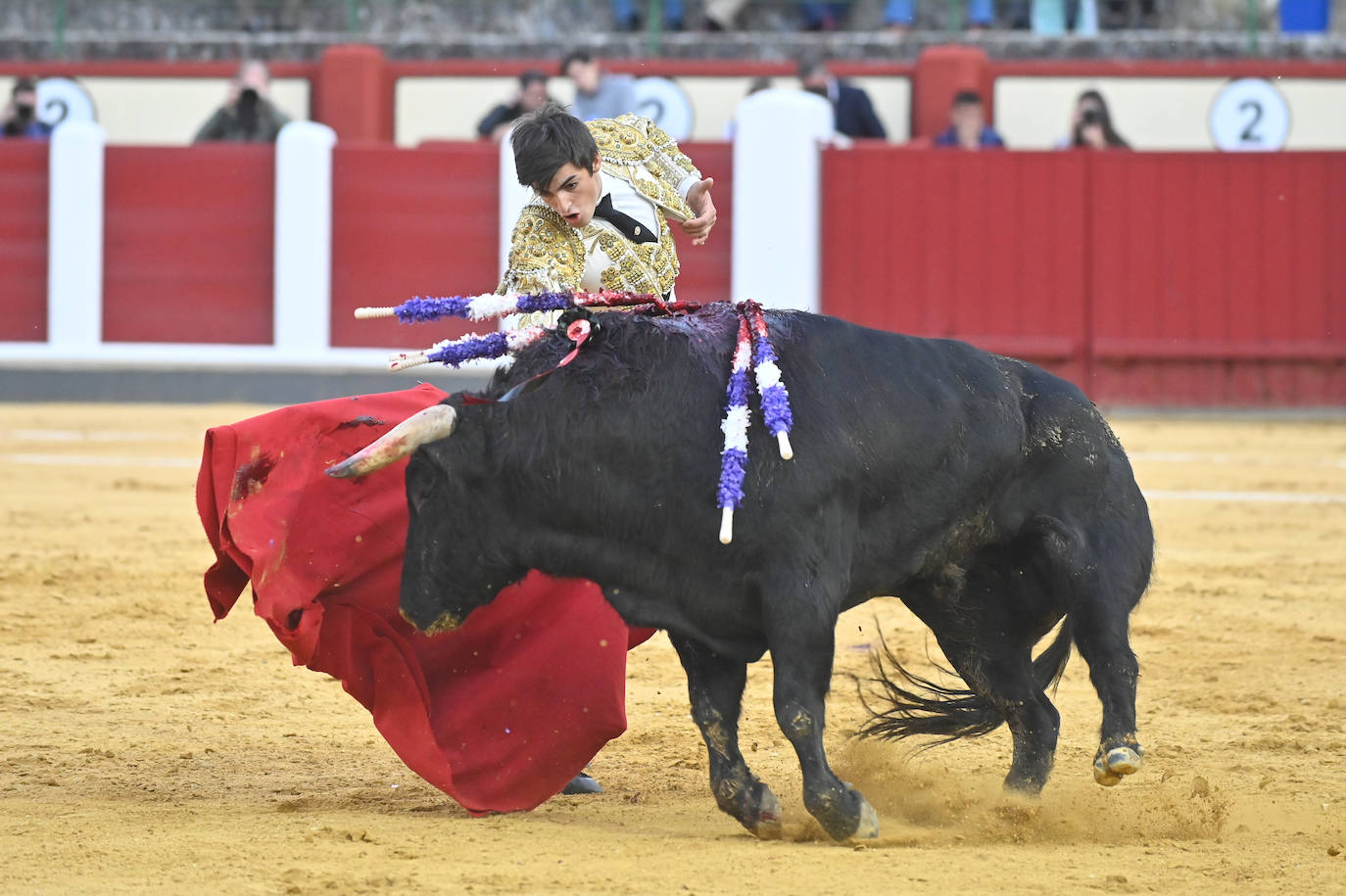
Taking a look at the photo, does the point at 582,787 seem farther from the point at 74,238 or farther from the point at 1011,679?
the point at 74,238

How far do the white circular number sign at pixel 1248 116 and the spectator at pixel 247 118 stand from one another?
218 inches

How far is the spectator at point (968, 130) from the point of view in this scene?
994cm

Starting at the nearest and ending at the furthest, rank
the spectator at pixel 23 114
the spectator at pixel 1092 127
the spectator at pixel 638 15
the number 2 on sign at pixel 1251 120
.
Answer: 1. the spectator at pixel 1092 127
2. the spectator at pixel 23 114
3. the number 2 on sign at pixel 1251 120
4. the spectator at pixel 638 15

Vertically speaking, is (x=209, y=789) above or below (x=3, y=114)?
below

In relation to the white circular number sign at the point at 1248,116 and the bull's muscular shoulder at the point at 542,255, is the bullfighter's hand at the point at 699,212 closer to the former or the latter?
the bull's muscular shoulder at the point at 542,255

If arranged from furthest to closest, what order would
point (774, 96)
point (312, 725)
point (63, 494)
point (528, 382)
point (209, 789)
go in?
1. point (774, 96)
2. point (63, 494)
3. point (312, 725)
4. point (209, 789)
5. point (528, 382)

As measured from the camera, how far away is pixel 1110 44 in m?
10.8

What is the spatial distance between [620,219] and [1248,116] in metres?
8.42

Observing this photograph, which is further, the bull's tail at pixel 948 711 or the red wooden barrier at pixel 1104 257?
the red wooden barrier at pixel 1104 257

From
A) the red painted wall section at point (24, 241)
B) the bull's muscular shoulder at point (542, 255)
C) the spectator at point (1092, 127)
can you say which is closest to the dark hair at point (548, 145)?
the bull's muscular shoulder at point (542, 255)

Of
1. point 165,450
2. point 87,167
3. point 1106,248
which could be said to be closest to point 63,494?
point 165,450

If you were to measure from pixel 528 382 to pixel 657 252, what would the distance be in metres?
0.55

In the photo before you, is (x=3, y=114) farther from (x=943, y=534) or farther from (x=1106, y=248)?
(x=943, y=534)

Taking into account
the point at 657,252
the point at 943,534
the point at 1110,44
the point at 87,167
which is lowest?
the point at 943,534
